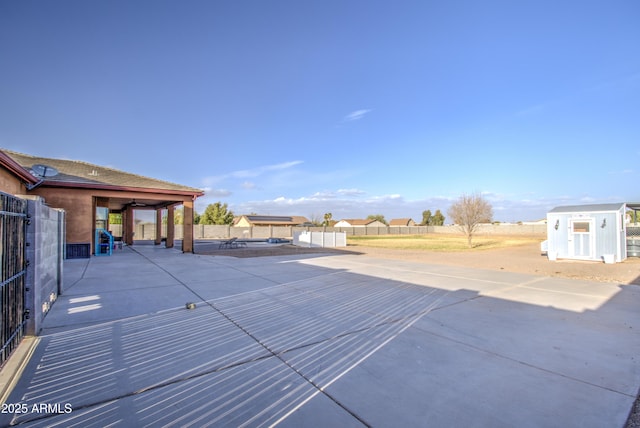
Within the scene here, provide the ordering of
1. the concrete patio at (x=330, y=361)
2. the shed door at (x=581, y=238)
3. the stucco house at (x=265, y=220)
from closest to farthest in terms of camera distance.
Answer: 1. the concrete patio at (x=330, y=361)
2. the shed door at (x=581, y=238)
3. the stucco house at (x=265, y=220)

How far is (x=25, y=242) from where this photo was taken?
377 centimetres

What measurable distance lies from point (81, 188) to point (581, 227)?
23854 mm

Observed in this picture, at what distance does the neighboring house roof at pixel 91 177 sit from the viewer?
13.7 meters

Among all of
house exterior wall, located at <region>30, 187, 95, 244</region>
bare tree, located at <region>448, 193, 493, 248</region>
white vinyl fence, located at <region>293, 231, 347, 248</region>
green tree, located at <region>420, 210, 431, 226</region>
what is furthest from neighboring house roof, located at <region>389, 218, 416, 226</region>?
house exterior wall, located at <region>30, 187, 95, 244</region>

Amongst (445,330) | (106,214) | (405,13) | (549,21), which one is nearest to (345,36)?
(405,13)

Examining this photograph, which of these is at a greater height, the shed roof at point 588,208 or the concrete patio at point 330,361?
the shed roof at point 588,208

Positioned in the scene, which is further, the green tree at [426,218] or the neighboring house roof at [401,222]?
the neighboring house roof at [401,222]

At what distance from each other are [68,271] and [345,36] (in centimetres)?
1481

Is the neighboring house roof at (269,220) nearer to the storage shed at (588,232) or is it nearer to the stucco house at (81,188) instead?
the stucco house at (81,188)

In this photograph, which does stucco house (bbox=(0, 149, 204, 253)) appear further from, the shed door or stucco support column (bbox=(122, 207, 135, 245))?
the shed door

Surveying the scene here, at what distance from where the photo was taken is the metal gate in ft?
9.61

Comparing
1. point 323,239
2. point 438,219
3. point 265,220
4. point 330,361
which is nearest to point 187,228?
point 323,239

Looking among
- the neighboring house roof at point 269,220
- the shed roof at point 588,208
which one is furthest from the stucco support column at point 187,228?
the neighboring house roof at point 269,220

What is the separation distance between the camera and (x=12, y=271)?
3234mm
